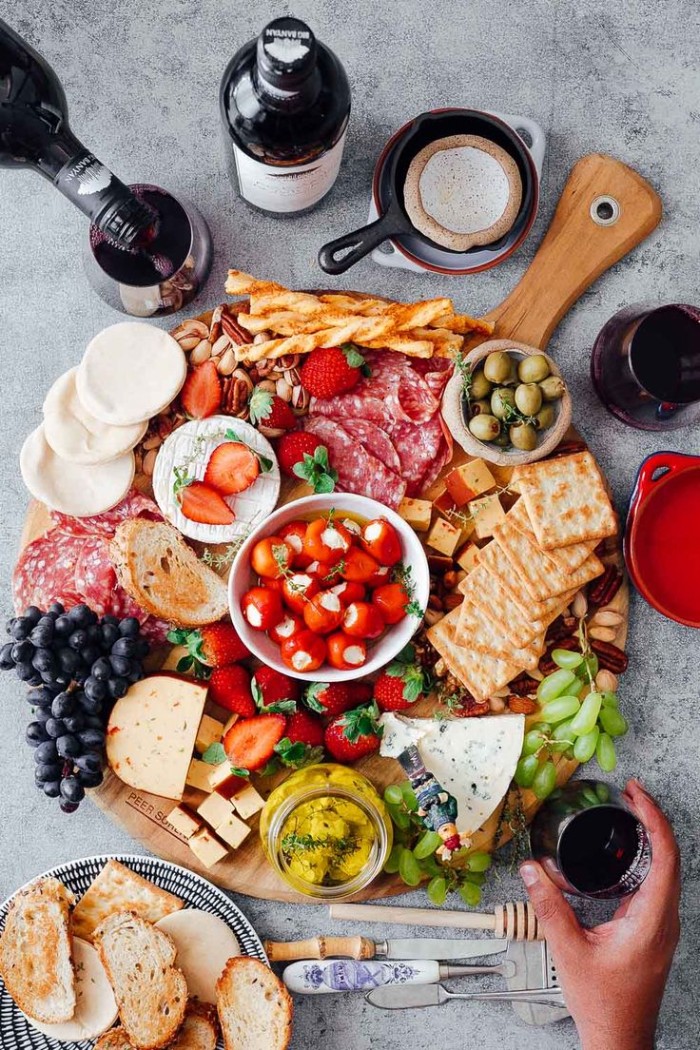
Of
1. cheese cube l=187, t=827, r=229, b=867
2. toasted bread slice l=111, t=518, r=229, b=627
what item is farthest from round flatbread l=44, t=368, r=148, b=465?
cheese cube l=187, t=827, r=229, b=867

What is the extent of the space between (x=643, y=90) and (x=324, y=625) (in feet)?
4.14

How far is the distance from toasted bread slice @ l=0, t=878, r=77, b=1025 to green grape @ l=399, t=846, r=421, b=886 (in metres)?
0.62

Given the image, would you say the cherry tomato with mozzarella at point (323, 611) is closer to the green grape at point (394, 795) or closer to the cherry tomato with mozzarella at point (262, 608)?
the cherry tomato with mozzarella at point (262, 608)

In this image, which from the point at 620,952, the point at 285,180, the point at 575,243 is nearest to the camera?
the point at 285,180

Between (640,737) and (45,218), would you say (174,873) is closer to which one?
(640,737)

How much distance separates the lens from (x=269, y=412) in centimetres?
166

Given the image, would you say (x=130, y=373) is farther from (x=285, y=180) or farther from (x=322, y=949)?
(x=322, y=949)

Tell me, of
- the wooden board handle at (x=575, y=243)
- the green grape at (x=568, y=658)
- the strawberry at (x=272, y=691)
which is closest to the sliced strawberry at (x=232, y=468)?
the strawberry at (x=272, y=691)

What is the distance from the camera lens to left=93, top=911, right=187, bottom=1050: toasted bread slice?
5.30ft

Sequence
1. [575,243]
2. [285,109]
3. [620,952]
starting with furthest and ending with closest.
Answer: [575,243]
[620,952]
[285,109]

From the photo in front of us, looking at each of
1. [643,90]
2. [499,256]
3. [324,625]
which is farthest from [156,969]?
[643,90]

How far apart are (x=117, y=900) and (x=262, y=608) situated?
626mm

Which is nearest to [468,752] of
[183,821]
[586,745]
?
[586,745]

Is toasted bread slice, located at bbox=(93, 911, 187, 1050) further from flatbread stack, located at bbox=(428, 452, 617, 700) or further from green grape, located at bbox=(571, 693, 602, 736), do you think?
green grape, located at bbox=(571, 693, 602, 736)
